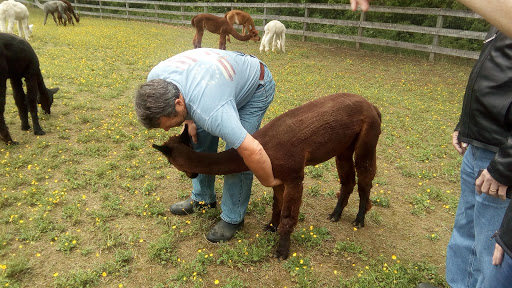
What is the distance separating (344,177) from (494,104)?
1.93m

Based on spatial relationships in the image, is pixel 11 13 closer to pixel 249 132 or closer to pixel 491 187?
pixel 249 132

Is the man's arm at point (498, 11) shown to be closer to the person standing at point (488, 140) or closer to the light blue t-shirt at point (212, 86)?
the person standing at point (488, 140)

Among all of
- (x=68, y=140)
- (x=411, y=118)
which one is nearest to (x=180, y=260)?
(x=68, y=140)

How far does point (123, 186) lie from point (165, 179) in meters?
0.52

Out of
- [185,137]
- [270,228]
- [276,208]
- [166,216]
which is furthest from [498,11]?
[166,216]

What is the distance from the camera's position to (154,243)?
3125mm

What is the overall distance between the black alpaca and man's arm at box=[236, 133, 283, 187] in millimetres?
4288

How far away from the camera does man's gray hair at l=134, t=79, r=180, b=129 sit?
7.31ft

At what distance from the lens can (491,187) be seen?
161cm

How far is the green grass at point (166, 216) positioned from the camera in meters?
2.86

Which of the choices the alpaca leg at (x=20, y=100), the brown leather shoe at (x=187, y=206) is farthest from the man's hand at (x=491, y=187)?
the alpaca leg at (x=20, y=100)

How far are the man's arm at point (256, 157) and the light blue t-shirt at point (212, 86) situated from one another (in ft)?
0.18

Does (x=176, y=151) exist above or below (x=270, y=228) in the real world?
above

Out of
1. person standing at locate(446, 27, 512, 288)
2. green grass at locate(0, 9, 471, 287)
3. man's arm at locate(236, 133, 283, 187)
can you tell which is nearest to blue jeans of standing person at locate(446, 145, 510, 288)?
person standing at locate(446, 27, 512, 288)
